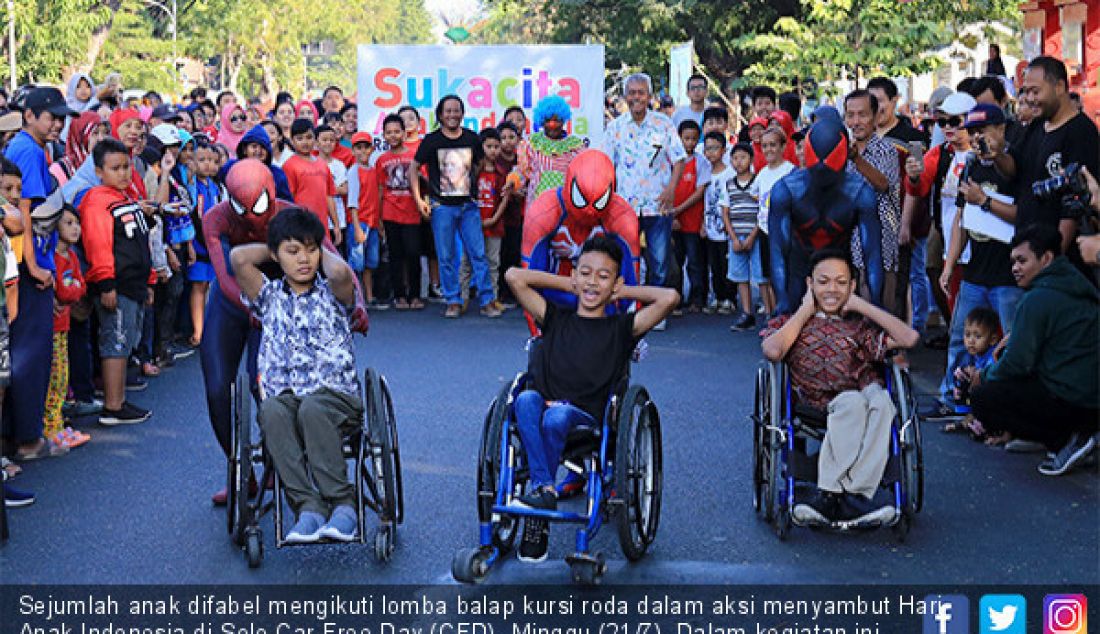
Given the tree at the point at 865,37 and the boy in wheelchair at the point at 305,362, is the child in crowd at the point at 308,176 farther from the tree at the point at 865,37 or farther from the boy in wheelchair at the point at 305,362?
the tree at the point at 865,37

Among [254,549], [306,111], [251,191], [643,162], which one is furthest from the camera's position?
[306,111]

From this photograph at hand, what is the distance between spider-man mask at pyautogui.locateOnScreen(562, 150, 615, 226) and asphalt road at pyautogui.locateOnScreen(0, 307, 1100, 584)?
1.38m

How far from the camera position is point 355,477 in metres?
6.34

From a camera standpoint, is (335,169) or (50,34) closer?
(335,169)

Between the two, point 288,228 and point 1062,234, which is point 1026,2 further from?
point 288,228

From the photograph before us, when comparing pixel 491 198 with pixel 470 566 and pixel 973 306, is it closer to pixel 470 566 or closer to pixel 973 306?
pixel 973 306

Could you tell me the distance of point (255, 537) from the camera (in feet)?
20.7

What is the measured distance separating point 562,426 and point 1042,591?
74.9 inches

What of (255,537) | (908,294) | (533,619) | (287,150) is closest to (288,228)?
(255,537)

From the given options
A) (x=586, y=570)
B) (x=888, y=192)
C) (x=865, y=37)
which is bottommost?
(x=586, y=570)

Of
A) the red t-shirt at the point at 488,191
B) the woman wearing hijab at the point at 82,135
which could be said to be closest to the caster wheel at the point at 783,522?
the woman wearing hijab at the point at 82,135

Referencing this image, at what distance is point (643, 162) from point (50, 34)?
3037 centimetres

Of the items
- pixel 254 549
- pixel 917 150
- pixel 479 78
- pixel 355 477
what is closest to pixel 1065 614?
pixel 355 477

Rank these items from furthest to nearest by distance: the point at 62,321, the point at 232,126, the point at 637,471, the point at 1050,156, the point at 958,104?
1. the point at 232,126
2. the point at 958,104
3. the point at 62,321
4. the point at 1050,156
5. the point at 637,471
